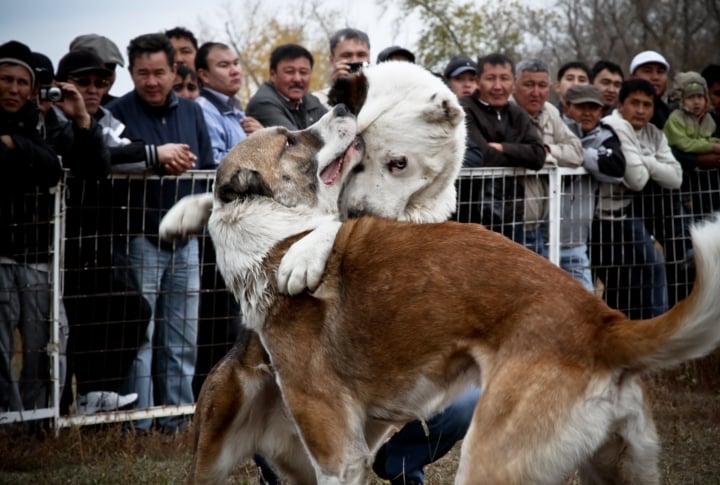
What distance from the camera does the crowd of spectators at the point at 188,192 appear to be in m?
6.26

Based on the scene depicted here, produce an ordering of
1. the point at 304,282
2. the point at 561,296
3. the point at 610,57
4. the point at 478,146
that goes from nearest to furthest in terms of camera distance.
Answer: the point at 561,296
the point at 304,282
the point at 478,146
the point at 610,57

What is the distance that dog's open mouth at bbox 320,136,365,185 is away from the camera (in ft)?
14.9

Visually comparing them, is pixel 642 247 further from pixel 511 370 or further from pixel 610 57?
pixel 610 57

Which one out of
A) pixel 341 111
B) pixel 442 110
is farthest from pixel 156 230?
pixel 442 110

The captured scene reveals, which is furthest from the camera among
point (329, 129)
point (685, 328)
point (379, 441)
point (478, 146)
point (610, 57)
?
point (610, 57)

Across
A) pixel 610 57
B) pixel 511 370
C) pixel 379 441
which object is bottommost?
pixel 379 441

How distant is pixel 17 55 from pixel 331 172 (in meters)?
2.86

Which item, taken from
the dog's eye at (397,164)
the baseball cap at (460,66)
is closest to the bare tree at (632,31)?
the baseball cap at (460,66)

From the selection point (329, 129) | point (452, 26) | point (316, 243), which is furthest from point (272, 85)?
point (452, 26)

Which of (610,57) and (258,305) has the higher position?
(610,57)

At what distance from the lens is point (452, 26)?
86.0 ft

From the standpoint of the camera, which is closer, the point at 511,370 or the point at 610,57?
the point at 511,370

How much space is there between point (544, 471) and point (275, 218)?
1629 millimetres

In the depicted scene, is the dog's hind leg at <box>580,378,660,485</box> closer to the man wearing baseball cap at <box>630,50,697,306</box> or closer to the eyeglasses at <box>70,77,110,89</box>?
the eyeglasses at <box>70,77,110,89</box>
